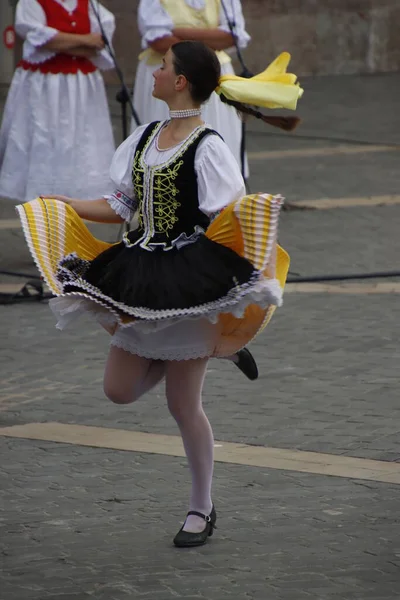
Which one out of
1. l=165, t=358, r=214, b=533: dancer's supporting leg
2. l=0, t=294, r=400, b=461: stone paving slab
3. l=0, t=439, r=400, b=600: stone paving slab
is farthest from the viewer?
l=0, t=294, r=400, b=461: stone paving slab

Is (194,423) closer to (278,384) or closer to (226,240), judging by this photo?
(226,240)

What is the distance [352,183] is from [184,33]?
4.01 m

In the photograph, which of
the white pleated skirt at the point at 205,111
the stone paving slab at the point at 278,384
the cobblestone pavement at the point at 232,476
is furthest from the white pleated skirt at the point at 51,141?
the stone paving slab at the point at 278,384

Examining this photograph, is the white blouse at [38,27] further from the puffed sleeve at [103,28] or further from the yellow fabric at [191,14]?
the yellow fabric at [191,14]

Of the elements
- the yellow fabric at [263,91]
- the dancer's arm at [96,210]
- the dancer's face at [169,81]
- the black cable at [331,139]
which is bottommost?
the black cable at [331,139]

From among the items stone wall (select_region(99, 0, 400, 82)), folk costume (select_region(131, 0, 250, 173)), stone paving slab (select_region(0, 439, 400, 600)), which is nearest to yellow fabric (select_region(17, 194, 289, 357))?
stone paving slab (select_region(0, 439, 400, 600))

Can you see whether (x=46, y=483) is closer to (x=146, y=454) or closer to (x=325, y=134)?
(x=146, y=454)

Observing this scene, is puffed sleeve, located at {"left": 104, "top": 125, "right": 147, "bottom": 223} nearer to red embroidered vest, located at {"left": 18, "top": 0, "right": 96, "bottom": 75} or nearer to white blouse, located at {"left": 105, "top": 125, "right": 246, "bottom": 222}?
white blouse, located at {"left": 105, "top": 125, "right": 246, "bottom": 222}

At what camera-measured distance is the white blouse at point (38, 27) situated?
10.5 meters

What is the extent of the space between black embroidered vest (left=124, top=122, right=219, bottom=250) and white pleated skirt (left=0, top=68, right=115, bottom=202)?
5.64 m

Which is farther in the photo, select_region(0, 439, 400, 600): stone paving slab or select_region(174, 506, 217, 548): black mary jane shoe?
select_region(174, 506, 217, 548): black mary jane shoe

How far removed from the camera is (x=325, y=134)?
18.1m

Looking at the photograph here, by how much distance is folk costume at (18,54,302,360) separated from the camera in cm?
498

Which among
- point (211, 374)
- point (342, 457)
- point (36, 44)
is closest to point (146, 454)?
point (342, 457)
